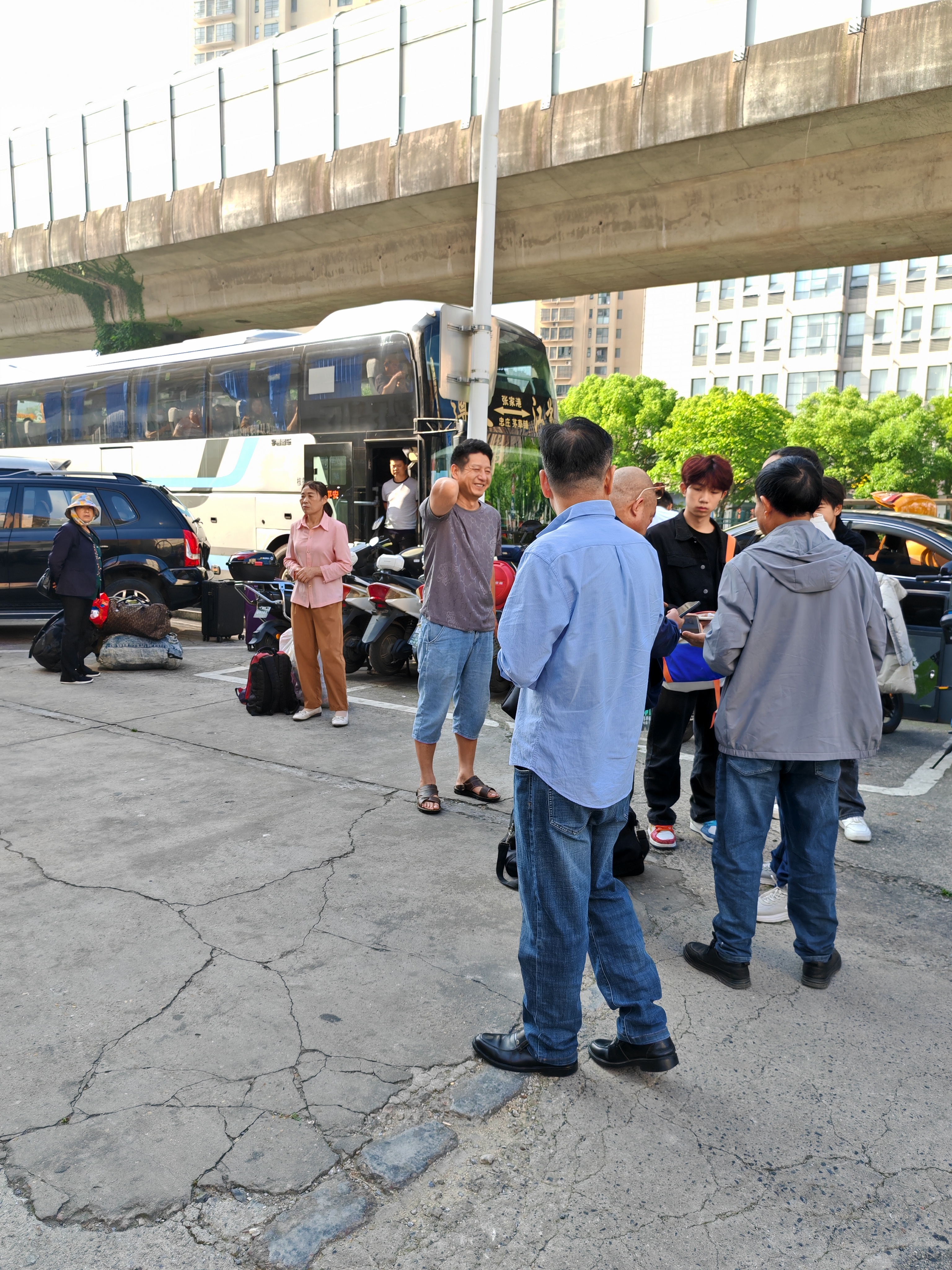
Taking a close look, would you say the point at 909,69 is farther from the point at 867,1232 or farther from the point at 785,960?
the point at 867,1232

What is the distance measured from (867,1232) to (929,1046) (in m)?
0.94

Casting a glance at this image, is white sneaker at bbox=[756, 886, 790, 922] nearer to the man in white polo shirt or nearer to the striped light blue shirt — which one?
the striped light blue shirt

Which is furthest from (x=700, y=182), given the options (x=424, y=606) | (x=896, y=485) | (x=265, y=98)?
(x=896, y=485)

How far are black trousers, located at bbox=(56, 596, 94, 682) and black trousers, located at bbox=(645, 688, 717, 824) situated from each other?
18.9 ft

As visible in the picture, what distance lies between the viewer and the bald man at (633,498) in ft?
11.7

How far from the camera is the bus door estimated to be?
12.7 m

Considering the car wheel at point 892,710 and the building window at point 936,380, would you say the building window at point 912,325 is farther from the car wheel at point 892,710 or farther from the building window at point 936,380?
the car wheel at point 892,710

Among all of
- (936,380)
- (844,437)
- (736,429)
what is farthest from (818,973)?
(936,380)

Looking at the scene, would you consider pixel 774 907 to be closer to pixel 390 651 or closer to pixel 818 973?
pixel 818 973

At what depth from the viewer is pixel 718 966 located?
10.9 ft

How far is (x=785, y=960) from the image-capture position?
139 inches

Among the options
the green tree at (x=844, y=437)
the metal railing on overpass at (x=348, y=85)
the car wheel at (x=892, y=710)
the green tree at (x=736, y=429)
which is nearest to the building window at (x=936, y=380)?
the green tree at (x=844, y=437)

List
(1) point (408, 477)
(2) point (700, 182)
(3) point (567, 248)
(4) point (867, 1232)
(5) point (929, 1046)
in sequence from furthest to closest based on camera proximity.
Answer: (3) point (567, 248) → (2) point (700, 182) → (1) point (408, 477) → (5) point (929, 1046) → (4) point (867, 1232)

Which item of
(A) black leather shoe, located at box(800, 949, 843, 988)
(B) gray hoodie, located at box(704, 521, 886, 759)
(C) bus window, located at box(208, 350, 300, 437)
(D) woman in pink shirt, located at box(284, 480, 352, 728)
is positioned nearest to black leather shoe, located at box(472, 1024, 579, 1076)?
(A) black leather shoe, located at box(800, 949, 843, 988)
